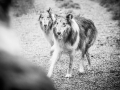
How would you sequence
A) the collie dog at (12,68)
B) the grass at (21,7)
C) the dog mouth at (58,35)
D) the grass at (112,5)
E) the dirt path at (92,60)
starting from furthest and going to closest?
the grass at (21,7) < the grass at (112,5) < the dog mouth at (58,35) < the dirt path at (92,60) < the collie dog at (12,68)

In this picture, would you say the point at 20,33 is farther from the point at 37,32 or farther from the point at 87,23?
the point at 87,23

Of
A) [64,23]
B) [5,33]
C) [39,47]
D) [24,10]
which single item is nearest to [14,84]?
[5,33]

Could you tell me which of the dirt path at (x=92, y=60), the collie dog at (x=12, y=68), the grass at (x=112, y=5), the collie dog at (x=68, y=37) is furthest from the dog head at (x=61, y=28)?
the grass at (x=112, y=5)

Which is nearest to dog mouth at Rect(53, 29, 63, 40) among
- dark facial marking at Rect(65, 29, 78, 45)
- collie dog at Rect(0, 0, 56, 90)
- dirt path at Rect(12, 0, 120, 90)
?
dark facial marking at Rect(65, 29, 78, 45)

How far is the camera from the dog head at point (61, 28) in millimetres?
5191

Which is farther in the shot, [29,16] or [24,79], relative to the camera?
[29,16]

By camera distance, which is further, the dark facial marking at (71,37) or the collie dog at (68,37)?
the dark facial marking at (71,37)

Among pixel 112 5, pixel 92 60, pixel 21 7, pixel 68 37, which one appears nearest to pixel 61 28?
pixel 68 37

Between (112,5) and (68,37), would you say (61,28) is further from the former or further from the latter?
(112,5)

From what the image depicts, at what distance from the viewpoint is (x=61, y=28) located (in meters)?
5.20

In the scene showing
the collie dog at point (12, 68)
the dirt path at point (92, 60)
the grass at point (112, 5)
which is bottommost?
the dirt path at point (92, 60)

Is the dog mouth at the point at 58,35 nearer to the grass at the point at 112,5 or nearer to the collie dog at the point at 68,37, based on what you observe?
the collie dog at the point at 68,37

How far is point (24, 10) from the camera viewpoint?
19.0 m

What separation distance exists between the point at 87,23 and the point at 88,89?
2.40 metres
